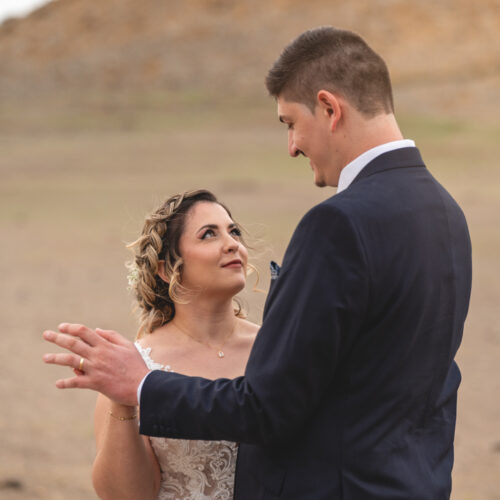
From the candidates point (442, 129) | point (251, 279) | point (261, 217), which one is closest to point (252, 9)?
point (442, 129)

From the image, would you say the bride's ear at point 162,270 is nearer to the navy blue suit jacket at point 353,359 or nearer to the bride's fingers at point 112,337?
the bride's fingers at point 112,337

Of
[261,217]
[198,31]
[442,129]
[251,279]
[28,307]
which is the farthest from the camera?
[198,31]

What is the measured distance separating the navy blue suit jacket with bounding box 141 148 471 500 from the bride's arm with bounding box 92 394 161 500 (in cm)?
38

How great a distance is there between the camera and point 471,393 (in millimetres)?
8125

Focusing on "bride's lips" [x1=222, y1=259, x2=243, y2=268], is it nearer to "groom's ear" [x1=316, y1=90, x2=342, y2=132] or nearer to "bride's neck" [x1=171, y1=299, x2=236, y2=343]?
"bride's neck" [x1=171, y1=299, x2=236, y2=343]

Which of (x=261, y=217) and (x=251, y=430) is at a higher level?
(x=261, y=217)

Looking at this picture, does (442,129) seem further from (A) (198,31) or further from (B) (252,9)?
(B) (252,9)

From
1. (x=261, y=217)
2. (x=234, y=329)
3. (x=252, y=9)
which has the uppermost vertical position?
(x=252, y=9)

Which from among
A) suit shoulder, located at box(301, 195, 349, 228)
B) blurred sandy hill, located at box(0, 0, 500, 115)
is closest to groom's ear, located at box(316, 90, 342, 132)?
suit shoulder, located at box(301, 195, 349, 228)

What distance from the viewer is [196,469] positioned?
280 centimetres

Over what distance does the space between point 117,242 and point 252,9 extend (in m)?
56.3

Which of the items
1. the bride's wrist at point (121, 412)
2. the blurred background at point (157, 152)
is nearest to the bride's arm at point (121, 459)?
the bride's wrist at point (121, 412)

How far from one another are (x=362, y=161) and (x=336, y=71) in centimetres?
25

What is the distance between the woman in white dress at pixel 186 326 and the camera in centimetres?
271
